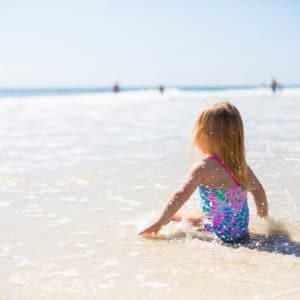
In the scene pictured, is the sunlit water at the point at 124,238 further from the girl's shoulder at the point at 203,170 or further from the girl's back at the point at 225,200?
the girl's shoulder at the point at 203,170

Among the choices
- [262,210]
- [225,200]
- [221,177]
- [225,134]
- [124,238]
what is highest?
[225,134]

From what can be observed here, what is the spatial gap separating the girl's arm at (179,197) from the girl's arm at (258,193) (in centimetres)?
47

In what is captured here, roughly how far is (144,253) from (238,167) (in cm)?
103

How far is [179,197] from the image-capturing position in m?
4.10

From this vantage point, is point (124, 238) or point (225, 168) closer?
point (225, 168)

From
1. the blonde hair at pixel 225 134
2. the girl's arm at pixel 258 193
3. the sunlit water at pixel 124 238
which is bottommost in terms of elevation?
the sunlit water at pixel 124 238

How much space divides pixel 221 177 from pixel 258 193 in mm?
463

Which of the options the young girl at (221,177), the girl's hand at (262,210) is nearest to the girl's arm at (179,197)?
the young girl at (221,177)

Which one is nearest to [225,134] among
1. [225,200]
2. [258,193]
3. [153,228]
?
[225,200]

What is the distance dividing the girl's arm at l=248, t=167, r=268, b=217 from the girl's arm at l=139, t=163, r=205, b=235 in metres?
0.47

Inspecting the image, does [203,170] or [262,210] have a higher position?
[203,170]

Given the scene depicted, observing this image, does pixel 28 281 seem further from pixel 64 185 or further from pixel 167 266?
pixel 64 185

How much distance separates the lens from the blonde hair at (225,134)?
4.06 metres

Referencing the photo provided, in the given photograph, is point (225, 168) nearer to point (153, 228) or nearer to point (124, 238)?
point (153, 228)
